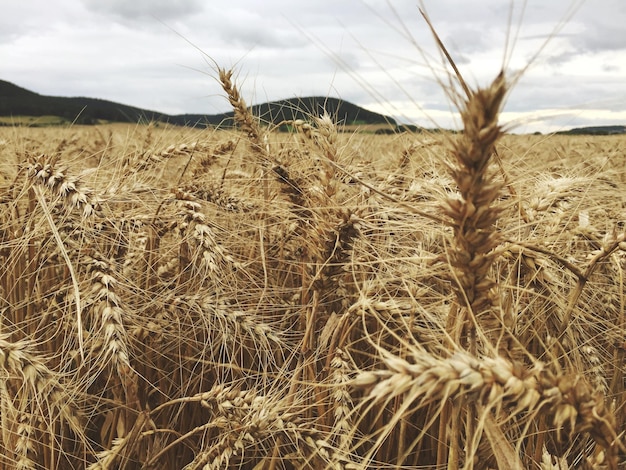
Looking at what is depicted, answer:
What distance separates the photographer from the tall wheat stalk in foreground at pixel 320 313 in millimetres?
921

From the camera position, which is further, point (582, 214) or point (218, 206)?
point (218, 206)

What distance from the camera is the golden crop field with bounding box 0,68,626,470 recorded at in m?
0.93

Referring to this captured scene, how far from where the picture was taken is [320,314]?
1815 mm

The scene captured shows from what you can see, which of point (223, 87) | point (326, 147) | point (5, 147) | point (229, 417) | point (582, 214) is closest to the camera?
point (229, 417)

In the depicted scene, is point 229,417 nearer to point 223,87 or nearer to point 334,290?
point 334,290

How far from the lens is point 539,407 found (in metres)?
0.72

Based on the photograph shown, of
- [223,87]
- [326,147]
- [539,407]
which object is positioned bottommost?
[539,407]

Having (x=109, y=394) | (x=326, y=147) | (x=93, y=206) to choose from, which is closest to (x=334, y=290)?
(x=326, y=147)

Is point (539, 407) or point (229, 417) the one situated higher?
→ point (539, 407)

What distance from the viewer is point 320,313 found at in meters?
1.81

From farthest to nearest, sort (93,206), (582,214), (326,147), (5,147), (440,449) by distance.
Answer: (5,147), (582,214), (326,147), (93,206), (440,449)

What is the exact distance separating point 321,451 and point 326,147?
2.92ft

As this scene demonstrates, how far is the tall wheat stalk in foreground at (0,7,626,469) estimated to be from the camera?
921mm

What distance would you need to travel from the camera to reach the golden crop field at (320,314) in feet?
3.06
